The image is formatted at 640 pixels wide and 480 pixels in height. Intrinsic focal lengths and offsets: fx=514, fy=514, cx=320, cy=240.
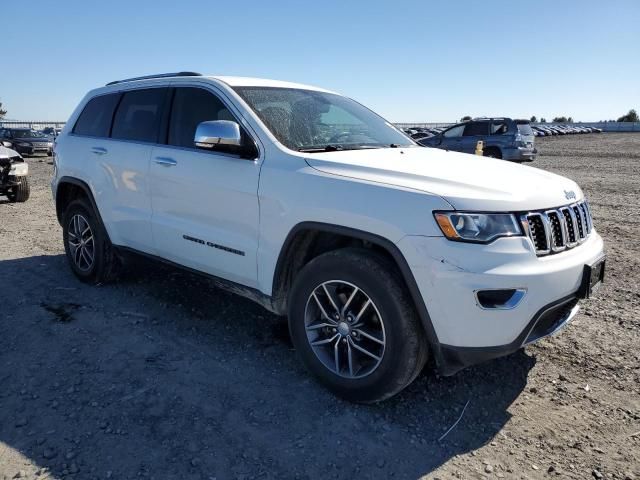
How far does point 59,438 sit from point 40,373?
2.68 feet

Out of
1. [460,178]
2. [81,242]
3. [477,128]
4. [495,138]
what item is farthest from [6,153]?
[495,138]

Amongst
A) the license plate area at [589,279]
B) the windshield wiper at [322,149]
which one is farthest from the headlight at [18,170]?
the license plate area at [589,279]

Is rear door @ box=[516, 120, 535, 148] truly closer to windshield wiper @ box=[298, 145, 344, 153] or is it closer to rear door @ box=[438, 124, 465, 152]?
rear door @ box=[438, 124, 465, 152]

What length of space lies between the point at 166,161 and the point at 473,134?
1529 cm

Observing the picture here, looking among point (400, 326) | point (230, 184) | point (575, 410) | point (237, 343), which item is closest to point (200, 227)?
point (230, 184)

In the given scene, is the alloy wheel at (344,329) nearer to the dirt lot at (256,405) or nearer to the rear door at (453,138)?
the dirt lot at (256,405)

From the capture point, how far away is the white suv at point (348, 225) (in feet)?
8.36

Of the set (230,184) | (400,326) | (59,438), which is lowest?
(59,438)

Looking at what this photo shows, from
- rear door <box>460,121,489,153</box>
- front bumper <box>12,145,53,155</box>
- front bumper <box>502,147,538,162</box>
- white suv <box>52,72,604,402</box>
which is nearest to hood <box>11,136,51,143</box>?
front bumper <box>12,145,53,155</box>

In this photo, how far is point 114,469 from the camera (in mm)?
2459

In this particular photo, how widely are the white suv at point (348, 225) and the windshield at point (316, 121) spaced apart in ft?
0.05

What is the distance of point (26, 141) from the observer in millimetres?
22562

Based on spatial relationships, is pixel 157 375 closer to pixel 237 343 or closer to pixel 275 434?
pixel 237 343

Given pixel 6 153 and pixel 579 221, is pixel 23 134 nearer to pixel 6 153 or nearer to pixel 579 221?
pixel 6 153
